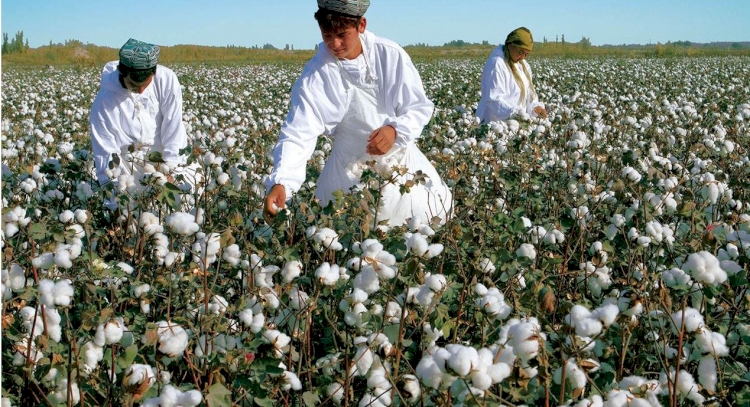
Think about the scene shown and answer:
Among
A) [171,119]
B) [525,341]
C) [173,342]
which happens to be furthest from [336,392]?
[171,119]

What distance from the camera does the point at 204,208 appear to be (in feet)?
13.0

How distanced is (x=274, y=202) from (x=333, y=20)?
2.85 ft

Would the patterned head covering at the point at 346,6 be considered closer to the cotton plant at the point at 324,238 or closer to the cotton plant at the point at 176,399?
the cotton plant at the point at 324,238

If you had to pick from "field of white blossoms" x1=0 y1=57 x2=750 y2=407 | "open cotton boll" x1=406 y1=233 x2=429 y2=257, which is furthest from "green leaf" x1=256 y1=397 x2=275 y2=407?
"open cotton boll" x1=406 y1=233 x2=429 y2=257

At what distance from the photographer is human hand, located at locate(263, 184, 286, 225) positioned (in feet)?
10.1

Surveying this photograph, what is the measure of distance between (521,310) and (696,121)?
6.74 metres

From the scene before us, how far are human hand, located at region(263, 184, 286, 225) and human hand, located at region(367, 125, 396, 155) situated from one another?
0.53 meters

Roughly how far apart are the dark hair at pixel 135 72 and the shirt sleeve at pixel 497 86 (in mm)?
3633

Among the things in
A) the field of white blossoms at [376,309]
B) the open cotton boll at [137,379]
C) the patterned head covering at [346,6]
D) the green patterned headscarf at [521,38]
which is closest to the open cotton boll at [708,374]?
the field of white blossoms at [376,309]

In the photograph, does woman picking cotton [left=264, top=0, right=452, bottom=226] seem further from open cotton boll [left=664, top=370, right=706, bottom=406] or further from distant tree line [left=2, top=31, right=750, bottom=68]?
distant tree line [left=2, top=31, right=750, bottom=68]

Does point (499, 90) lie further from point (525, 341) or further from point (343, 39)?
point (525, 341)

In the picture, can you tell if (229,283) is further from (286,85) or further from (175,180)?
(286,85)

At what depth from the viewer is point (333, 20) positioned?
3.40 meters

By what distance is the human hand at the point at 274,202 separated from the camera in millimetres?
3072
